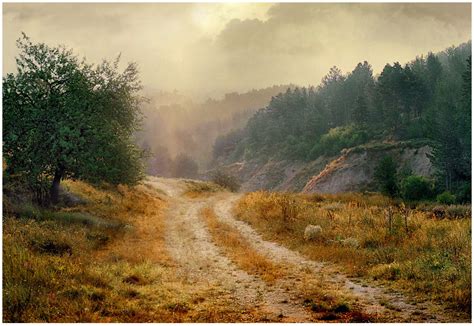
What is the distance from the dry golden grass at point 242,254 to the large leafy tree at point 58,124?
7941mm

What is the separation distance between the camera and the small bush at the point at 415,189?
4938 centimetres

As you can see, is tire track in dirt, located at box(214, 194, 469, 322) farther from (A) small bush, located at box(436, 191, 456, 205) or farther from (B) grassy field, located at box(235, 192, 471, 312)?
(A) small bush, located at box(436, 191, 456, 205)

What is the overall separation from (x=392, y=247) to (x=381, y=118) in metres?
97.7

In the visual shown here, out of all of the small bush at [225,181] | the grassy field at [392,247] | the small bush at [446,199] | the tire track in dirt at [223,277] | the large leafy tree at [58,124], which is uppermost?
the large leafy tree at [58,124]

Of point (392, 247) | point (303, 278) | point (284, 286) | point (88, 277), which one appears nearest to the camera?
point (88, 277)

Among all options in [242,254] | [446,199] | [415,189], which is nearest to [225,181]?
[415,189]

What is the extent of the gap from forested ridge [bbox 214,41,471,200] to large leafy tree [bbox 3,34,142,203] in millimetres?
44600

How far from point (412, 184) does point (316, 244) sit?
36695 millimetres

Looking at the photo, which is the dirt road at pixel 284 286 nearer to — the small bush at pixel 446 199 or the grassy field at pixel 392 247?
the grassy field at pixel 392 247

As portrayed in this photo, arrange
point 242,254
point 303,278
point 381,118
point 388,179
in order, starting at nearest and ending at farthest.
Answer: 1. point 303,278
2. point 242,254
3. point 388,179
4. point 381,118

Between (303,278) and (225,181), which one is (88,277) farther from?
(225,181)

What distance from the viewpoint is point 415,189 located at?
50.2m

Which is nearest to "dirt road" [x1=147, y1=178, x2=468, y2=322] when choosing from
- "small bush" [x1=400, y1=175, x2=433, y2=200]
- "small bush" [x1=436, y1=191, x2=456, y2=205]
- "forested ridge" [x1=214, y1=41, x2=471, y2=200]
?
"small bush" [x1=436, y1=191, x2=456, y2=205]

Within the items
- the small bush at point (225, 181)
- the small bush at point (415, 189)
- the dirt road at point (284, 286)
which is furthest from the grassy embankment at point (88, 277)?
the small bush at point (225, 181)
